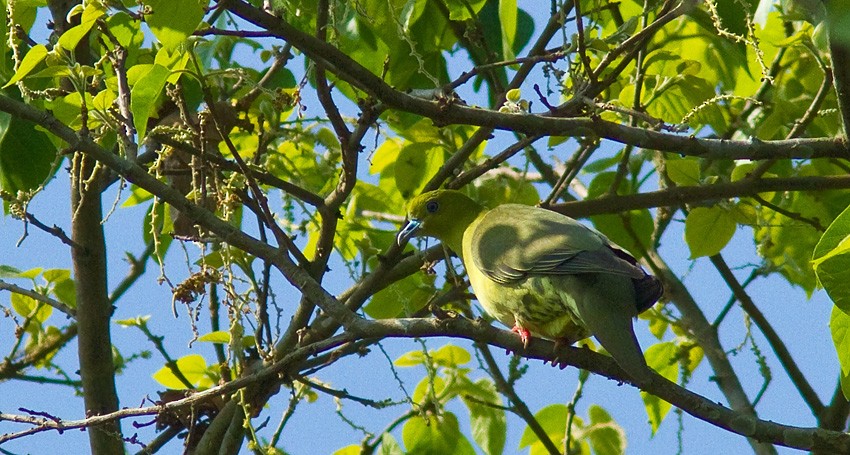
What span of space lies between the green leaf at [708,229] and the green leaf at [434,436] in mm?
1182

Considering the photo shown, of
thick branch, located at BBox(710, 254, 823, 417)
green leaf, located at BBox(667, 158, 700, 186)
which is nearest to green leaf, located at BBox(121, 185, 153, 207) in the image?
green leaf, located at BBox(667, 158, 700, 186)

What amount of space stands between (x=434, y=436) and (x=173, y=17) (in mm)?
2334

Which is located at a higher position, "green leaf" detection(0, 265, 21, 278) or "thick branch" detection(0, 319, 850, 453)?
"green leaf" detection(0, 265, 21, 278)

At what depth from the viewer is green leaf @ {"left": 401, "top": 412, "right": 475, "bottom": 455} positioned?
14.0 feet

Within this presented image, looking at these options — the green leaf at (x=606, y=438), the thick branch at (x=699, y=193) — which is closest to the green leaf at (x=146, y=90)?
the thick branch at (x=699, y=193)

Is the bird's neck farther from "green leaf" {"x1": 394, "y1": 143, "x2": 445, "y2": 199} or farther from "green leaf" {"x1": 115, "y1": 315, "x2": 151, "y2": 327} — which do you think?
"green leaf" {"x1": 115, "y1": 315, "x2": 151, "y2": 327}

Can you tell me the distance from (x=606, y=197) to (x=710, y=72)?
1138mm

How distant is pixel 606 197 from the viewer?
3.91 m

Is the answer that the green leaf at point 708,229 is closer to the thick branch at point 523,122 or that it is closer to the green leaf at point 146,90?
the thick branch at point 523,122

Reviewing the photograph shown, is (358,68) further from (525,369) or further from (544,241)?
(525,369)

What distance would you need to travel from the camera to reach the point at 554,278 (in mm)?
3668

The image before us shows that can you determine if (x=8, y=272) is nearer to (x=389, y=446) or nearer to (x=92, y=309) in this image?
(x=92, y=309)

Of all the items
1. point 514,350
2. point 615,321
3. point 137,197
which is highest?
point 137,197

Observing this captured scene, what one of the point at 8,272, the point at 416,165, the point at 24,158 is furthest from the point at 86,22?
the point at 416,165
